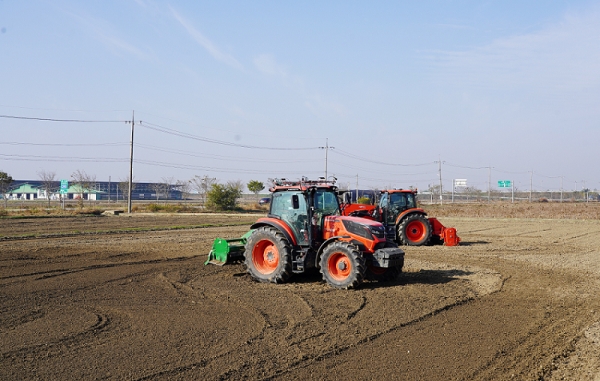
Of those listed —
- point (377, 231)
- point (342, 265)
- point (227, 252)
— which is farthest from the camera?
point (227, 252)

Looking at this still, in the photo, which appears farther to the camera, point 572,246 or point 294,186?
point 572,246

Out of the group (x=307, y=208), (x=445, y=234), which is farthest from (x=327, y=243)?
(x=445, y=234)

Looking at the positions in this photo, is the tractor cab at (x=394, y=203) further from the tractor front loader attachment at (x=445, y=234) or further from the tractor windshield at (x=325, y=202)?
the tractor windshield at (x=325, y=202)

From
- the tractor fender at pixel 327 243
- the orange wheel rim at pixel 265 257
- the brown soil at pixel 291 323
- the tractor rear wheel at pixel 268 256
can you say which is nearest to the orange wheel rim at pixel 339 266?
the tractor fender at pixel 327 243

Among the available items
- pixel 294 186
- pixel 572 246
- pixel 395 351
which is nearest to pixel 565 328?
pixel 395 351

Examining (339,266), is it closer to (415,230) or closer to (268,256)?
(268,256)

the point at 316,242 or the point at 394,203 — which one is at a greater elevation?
the point at 394,203

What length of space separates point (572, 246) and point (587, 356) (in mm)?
13536

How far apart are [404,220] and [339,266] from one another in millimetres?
8225

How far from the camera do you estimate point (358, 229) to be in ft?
33.9

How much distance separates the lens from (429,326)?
Answer: 743 cm

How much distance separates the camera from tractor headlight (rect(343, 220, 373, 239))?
33.7 ft

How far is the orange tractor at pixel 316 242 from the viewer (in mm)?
10031

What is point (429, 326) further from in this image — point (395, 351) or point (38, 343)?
point (38, 343)
